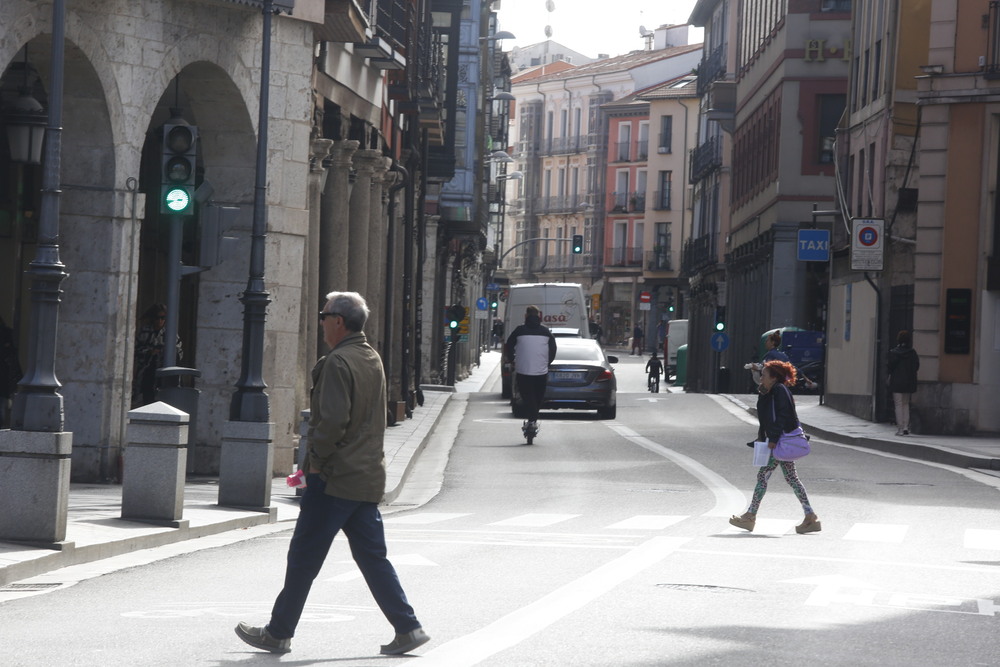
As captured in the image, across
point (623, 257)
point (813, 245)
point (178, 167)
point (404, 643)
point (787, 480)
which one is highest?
point (623, 257)

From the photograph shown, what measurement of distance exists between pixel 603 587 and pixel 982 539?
16.8 ft

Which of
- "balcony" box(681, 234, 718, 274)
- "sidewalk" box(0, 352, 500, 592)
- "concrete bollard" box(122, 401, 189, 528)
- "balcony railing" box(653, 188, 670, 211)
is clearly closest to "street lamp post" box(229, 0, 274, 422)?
"sidewalk" box(0, 352, 500, 592)

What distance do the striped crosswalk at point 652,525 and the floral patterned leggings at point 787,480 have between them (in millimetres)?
235

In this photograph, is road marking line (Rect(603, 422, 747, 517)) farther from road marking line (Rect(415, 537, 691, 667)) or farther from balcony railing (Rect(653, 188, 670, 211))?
balcony railing (Rect(653, 188, 670, 211))

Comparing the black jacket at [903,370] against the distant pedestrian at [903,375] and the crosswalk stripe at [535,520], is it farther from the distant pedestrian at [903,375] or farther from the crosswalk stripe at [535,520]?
the crosswalk stripe at [535,520]

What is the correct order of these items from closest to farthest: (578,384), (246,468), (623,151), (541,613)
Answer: (541,613), (246,468), (578,384), (623,151)

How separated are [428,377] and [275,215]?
101 ft

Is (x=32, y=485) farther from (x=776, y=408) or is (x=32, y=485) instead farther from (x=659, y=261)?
(x=659, y=261)

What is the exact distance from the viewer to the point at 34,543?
1187 cm

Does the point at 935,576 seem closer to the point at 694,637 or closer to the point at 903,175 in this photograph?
the point at 694,637

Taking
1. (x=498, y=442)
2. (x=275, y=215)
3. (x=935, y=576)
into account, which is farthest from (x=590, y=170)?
(x=935, y=576)

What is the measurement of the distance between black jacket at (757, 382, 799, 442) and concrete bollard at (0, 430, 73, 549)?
21.5 feet

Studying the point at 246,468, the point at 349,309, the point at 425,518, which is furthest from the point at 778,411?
the point at 349,309

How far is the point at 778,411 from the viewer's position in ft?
53.7
